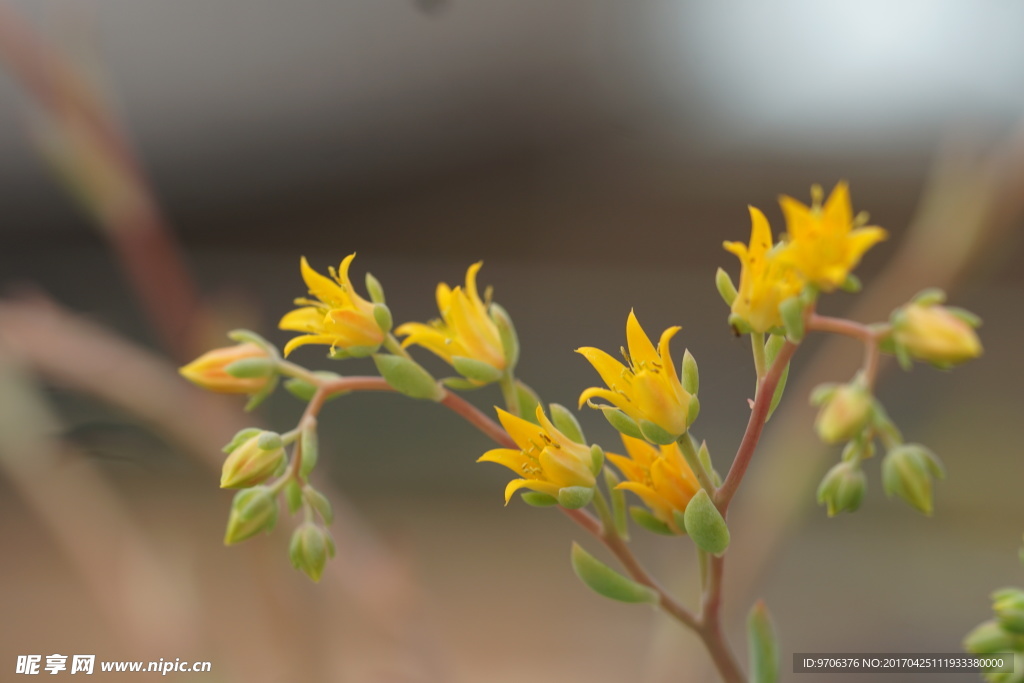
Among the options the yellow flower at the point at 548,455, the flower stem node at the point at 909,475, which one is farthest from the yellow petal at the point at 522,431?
the flower stem node at the point at 909,475

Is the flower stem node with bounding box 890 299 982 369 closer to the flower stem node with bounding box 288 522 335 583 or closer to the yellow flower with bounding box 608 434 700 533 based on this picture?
the yellow flower with bounding box 608 434 700 533

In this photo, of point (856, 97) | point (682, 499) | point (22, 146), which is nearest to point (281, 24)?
point (22, 146)

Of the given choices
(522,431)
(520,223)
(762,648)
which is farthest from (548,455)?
(520,223)

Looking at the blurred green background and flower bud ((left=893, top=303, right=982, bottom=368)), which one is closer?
flower bud ((left=893, top=303, right=982, bottom=368))

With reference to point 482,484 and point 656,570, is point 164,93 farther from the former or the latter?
point 656,570

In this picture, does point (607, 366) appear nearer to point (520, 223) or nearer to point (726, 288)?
point (726, 288)

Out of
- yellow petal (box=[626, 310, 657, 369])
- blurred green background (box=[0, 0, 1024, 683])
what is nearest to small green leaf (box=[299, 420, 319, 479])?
yellow petal (box=[626, 310, 657, 369])

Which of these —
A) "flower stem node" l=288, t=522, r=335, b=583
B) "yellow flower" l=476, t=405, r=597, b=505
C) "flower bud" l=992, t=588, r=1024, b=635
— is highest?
"yellow flower" l=476, t=405, r=597, b=505
